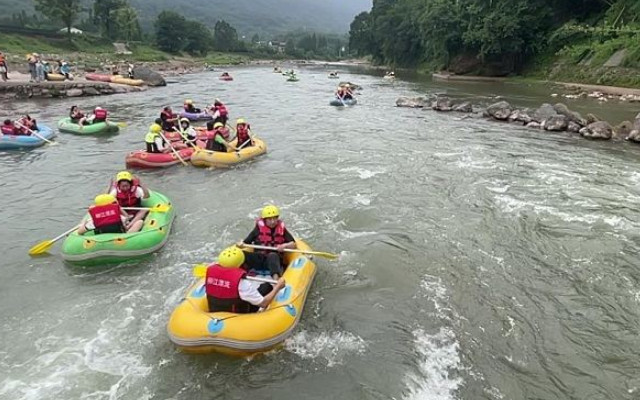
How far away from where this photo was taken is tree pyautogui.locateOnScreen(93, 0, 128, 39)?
7519 centimetres

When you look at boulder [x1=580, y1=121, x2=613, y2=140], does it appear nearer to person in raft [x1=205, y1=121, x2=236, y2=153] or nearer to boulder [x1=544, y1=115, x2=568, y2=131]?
boulder [x1=544, y1=115, x2=568, y2=131]

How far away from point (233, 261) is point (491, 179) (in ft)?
29.4

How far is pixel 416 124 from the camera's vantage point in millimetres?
21625

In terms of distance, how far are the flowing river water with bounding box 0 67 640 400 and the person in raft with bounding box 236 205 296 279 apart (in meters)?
0.81

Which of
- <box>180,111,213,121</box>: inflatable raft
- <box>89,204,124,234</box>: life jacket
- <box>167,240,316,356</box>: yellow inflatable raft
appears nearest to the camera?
<box>167,240,316,356</box>: yellow inflatable raft

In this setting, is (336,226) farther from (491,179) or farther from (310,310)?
(491,179)

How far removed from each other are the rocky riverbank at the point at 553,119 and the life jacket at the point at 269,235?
14892 millimetres

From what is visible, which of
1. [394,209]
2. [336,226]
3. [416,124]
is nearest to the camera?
[336,226]

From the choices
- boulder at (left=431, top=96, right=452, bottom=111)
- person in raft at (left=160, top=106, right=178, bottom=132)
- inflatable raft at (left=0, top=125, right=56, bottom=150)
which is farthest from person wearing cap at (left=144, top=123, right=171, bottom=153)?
boulder at (left=431, top=96, right=452, bottom=111)

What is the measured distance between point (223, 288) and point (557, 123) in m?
17.7

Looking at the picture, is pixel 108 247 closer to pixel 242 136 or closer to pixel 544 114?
pixel 242 136

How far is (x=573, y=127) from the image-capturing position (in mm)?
19469

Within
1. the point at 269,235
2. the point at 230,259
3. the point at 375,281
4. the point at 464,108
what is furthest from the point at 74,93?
the point at 230,259

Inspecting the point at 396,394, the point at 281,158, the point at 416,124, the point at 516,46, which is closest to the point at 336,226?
the point at 396,394
